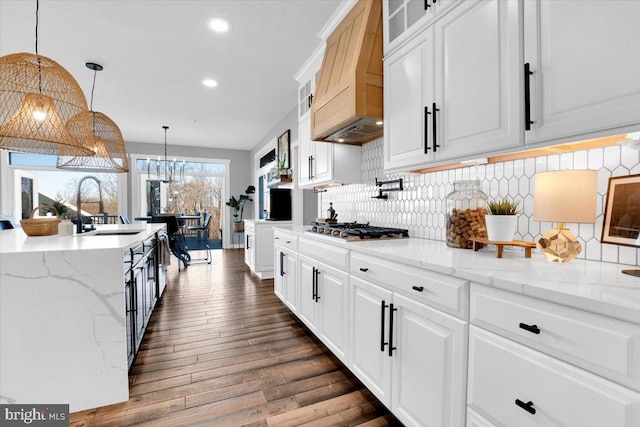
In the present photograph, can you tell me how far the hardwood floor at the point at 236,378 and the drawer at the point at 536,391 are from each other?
0.82 m

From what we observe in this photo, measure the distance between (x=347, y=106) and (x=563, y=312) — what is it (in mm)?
1751

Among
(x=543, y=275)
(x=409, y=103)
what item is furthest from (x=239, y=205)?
(x=543, y=275)

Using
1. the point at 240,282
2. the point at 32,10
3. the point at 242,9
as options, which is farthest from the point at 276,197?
the point at 32,10

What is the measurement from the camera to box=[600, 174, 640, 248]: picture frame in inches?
41.4

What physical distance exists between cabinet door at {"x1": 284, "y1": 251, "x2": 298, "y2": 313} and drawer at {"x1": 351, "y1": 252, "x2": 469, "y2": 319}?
1.19 m

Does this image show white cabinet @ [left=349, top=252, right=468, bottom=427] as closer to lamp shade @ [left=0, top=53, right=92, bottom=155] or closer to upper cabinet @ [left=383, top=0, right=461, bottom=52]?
upper cabinet @ [left=383, top=0, right=461, bottom=52]

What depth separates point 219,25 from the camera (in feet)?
8.81

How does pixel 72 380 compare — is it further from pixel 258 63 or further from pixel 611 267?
pixel 258 63

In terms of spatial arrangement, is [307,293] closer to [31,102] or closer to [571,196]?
[571,196]

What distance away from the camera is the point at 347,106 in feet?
6.97

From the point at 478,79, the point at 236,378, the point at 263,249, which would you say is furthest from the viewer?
the point at 263,249

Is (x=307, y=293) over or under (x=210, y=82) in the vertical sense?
under

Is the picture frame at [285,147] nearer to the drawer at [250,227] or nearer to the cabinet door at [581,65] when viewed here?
the drawer at [250,227]

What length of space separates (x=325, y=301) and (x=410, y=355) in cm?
95
